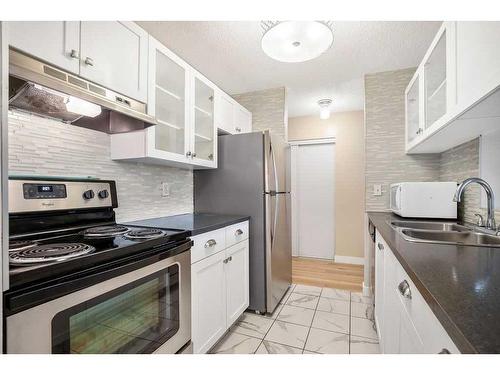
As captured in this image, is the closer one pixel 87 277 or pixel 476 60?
pixel 87 277

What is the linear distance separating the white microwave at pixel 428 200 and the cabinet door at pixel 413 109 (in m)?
0.42

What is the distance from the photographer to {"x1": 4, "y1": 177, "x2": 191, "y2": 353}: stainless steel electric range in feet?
2.42

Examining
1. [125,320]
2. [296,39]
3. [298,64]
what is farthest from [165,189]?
[298,64]

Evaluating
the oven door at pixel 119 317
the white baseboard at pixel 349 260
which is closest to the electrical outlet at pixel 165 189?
the oven door at pixel 119 317

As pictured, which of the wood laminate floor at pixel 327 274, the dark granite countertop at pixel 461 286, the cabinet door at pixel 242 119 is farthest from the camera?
the wood laminate floor at pixel 327 274

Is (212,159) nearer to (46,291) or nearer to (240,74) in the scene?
(240,74)

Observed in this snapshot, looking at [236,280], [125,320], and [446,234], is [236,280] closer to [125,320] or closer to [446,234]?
[125,320]

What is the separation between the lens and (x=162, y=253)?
3.88ft

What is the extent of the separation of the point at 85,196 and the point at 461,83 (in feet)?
6.67

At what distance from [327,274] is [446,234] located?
188cm

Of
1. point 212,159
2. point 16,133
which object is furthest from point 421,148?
point 16,133

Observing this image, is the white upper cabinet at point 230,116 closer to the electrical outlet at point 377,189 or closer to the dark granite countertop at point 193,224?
the dark granite countertop at point 193,224

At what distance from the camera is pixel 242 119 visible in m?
2.86

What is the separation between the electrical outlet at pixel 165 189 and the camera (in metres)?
2.07
